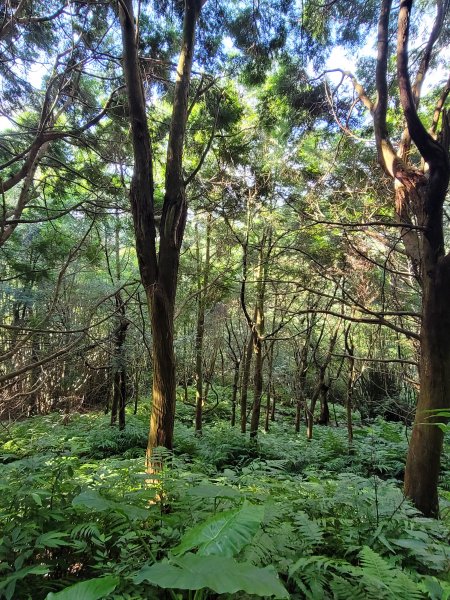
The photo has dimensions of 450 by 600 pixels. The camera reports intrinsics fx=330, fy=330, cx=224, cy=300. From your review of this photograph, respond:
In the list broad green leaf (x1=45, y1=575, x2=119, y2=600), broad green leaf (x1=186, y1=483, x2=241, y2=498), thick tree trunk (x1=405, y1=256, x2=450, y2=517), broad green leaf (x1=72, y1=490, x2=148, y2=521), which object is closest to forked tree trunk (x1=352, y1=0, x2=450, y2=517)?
thick tree trunk (x1=405, y1=256, x2=450, y2=517)

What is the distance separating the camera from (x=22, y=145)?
188 inches

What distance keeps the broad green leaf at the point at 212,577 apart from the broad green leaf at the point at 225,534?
0.14m

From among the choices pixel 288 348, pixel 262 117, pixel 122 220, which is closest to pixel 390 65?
pixel 262 117

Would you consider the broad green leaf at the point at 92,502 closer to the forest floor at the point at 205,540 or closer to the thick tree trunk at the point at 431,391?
the forest floor at the point at 205,540

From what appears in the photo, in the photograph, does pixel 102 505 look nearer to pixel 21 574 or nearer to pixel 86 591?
pixel 21 574

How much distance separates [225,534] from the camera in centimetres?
107

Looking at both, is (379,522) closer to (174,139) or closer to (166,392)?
(166,392)

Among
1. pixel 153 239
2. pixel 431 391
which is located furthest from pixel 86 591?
pixel 431 391

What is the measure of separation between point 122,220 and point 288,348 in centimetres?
640

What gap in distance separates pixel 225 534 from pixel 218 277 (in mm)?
4493

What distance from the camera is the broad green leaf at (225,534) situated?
101cm

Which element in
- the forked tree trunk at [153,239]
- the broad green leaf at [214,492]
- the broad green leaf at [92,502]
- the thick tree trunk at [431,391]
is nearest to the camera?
the broad green leaf at [92,502]

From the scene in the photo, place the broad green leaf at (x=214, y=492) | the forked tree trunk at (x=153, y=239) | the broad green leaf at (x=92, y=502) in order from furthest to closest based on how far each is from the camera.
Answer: the forked tree trunk at (x=153, y=239), the broad green leaf at (x=214, y=492), the broad green leaf at (x=92, y=502)

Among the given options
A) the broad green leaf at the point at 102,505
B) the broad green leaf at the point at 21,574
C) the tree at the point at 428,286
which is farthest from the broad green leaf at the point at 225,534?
the tree at the point at 428,286
